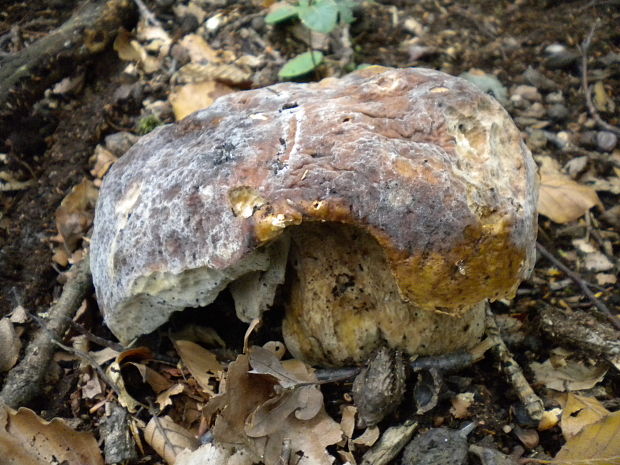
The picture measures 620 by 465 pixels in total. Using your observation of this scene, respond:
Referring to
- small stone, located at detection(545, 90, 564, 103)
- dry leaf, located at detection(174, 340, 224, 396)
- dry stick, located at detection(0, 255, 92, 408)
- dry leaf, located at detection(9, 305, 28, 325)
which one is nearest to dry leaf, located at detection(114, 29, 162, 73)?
dry stick, located at detection(0, 255, 92, 408)

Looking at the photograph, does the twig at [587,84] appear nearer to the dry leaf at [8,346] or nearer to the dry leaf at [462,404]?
the dry leaf at [462,404]

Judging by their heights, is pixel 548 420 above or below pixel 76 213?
below

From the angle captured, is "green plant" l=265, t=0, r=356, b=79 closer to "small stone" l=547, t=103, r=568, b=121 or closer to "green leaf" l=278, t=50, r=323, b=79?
"green leaf" l=278, t=50, r=323, b=79

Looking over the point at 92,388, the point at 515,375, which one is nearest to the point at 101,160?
the point at 92,388

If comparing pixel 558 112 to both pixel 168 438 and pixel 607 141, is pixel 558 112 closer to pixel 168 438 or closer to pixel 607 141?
pixel 607 141

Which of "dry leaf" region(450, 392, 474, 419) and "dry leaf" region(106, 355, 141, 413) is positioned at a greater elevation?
"dry leaf" region(106, 355, 141, 413)

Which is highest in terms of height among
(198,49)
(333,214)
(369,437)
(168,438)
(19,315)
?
(333,214)

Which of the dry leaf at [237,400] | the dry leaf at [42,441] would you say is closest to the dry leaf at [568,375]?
the dry leaf at [237,400]
